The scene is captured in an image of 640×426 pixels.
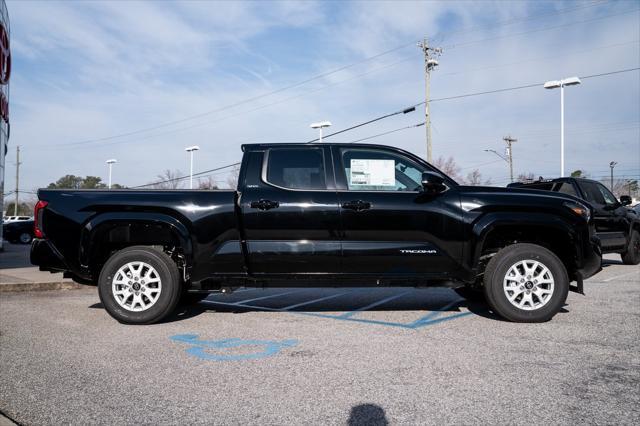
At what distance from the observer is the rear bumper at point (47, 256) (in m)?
5.56

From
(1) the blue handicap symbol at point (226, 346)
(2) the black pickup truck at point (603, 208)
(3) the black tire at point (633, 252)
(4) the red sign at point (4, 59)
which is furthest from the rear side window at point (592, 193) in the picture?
(4) the red sign at point (4, 59)

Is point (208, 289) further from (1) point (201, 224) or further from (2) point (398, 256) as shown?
(2) point (398, 256)

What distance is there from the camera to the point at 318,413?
3.02 m

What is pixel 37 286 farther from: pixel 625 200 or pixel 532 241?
pixel 625 200

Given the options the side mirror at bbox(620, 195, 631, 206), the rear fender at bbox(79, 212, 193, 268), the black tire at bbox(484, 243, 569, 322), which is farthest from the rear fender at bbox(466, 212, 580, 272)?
the side mirror at bbox(620, 195, 631, 206)

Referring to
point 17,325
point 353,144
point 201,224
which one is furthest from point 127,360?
point 353,144

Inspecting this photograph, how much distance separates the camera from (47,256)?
18.3 ft

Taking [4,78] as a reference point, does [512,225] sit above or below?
below

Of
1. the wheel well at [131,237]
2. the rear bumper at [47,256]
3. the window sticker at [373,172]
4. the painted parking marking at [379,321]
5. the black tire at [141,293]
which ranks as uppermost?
the window sticker at [373,172]

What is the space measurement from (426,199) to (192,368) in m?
3.02

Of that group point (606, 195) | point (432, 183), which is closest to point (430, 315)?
point (432, 183)

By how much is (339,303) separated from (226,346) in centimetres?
255

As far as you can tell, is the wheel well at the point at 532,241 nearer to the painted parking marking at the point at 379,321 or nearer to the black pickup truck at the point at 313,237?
the black pickup truck at the point at 313,237

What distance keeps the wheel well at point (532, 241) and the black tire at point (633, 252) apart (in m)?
7.37
